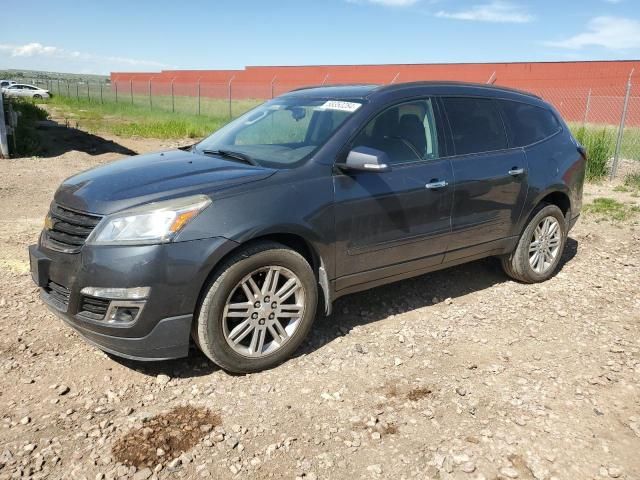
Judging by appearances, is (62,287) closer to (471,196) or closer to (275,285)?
(275,285)

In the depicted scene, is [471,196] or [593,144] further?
[593,144]

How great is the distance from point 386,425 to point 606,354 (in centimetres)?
190

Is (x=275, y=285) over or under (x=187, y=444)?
over

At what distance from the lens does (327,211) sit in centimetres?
361

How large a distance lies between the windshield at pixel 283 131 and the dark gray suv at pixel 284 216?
0.05 feet

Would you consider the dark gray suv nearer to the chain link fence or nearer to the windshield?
the windshield

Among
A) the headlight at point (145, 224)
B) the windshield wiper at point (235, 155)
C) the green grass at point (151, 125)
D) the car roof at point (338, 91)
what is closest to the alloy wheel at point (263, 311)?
the headlight at point (145, 224)

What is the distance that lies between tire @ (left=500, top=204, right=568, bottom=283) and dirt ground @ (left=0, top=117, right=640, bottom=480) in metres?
0.30

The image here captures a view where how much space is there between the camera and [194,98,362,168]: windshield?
3.85m

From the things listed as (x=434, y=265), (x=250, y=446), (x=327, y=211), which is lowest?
(x=250, y=446)

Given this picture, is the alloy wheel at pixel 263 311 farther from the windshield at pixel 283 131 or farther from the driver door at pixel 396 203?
the windshield at pixel 283 131

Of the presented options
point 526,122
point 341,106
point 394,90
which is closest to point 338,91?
point 341,106

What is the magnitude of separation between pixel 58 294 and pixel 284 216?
1.43 metres

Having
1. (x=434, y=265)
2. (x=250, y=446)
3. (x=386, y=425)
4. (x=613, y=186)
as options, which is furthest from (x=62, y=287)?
(x=613, y=186)
